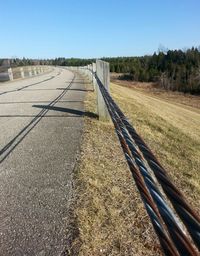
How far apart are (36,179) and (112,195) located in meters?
1.14

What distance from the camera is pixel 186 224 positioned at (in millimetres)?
1271

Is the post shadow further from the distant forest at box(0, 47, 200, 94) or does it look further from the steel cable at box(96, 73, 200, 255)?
Answer: the distant forest at box(0, 47, 200, 94)

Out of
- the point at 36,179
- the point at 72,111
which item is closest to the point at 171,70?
the point at 72,111

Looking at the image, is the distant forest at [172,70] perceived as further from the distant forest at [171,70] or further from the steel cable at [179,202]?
the steel cable at [179,202]

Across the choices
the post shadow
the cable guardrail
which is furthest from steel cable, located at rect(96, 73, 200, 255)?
the post shadow

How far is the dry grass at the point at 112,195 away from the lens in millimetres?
3566

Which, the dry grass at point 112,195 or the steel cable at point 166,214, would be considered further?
the dry grass at point 112,195

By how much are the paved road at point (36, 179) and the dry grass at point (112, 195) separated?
0.73ft

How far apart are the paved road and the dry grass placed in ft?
0.73

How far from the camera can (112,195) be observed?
4695 mm

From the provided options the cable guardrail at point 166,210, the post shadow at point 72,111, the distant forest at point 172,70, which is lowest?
the distant forest at point 172,70

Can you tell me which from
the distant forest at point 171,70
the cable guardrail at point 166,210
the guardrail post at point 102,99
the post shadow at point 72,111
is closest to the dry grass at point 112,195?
the guardrail post at point 102,99

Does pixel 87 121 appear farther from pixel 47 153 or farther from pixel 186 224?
pixel 186 224

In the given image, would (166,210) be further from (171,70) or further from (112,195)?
(171,70)
